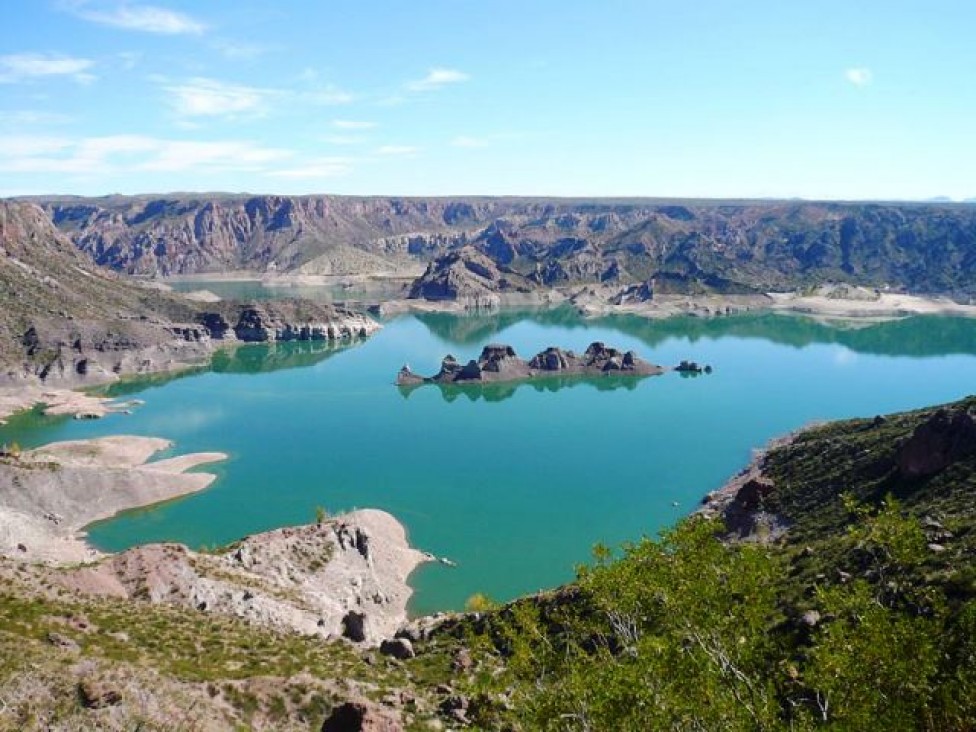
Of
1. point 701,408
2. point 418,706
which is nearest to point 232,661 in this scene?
point 418,706

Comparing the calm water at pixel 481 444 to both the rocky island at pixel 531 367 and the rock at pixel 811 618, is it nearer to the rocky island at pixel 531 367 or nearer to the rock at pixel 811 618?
the rocky island at pixel 531 367

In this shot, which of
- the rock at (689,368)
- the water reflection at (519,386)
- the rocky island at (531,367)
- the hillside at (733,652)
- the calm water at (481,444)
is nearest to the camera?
the hillside at (733,652)

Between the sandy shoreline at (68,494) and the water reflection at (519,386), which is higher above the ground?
the sandy shoreline at (68,494)

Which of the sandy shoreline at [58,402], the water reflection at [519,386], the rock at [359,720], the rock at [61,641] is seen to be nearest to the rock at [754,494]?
the rock at [359,720]

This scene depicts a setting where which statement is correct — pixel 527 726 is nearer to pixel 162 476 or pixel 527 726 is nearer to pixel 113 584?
pixel 113 584

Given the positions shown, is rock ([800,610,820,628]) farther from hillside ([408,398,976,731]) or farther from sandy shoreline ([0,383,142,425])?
sandy shoreline ([0,383,142,425])

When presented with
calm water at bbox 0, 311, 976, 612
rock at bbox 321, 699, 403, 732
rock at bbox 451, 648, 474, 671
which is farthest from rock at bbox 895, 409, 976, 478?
rock at bbox 321, 699, 403, 732
